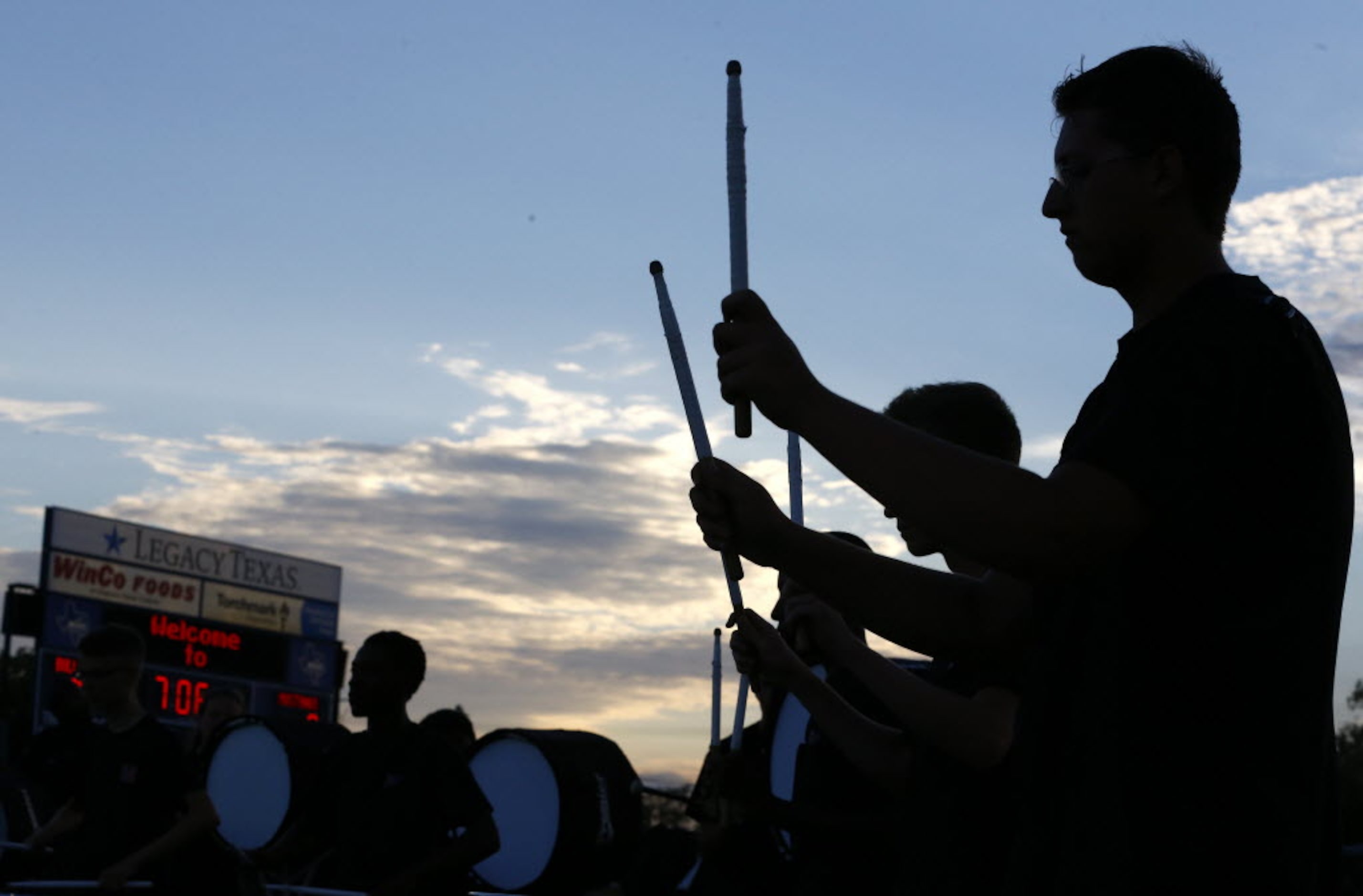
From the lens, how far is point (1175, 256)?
1.90 metres

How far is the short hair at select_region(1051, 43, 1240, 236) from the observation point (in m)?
1.89

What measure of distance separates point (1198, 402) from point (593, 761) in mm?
8314

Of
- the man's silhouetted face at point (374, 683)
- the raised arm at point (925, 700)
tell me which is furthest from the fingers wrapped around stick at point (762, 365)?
the man's silhouetted face at point (374, 683)

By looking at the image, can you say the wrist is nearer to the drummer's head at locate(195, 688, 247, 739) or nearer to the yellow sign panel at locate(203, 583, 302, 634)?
the drummer's head at locate(195, 688, 247, 739)

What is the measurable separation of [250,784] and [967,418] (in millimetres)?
7784

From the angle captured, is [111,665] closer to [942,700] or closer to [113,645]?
[113,645]

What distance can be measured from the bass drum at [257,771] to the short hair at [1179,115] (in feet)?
27.3

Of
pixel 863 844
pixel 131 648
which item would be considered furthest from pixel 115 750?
pixel 863 844

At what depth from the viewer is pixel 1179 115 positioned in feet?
6.19

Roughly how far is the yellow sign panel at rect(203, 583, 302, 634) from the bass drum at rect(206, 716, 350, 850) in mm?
17288

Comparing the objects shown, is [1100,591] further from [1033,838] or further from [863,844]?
[863,844]

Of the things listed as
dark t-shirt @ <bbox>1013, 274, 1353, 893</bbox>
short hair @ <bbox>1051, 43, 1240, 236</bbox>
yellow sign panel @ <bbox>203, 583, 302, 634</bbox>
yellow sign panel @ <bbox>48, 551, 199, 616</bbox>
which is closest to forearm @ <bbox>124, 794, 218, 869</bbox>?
dark t-shirt @ <bbox>1013, 274, 1353, 893</bbox>

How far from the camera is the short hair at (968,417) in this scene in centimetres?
341

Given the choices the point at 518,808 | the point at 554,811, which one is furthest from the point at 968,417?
the point at 518,808
